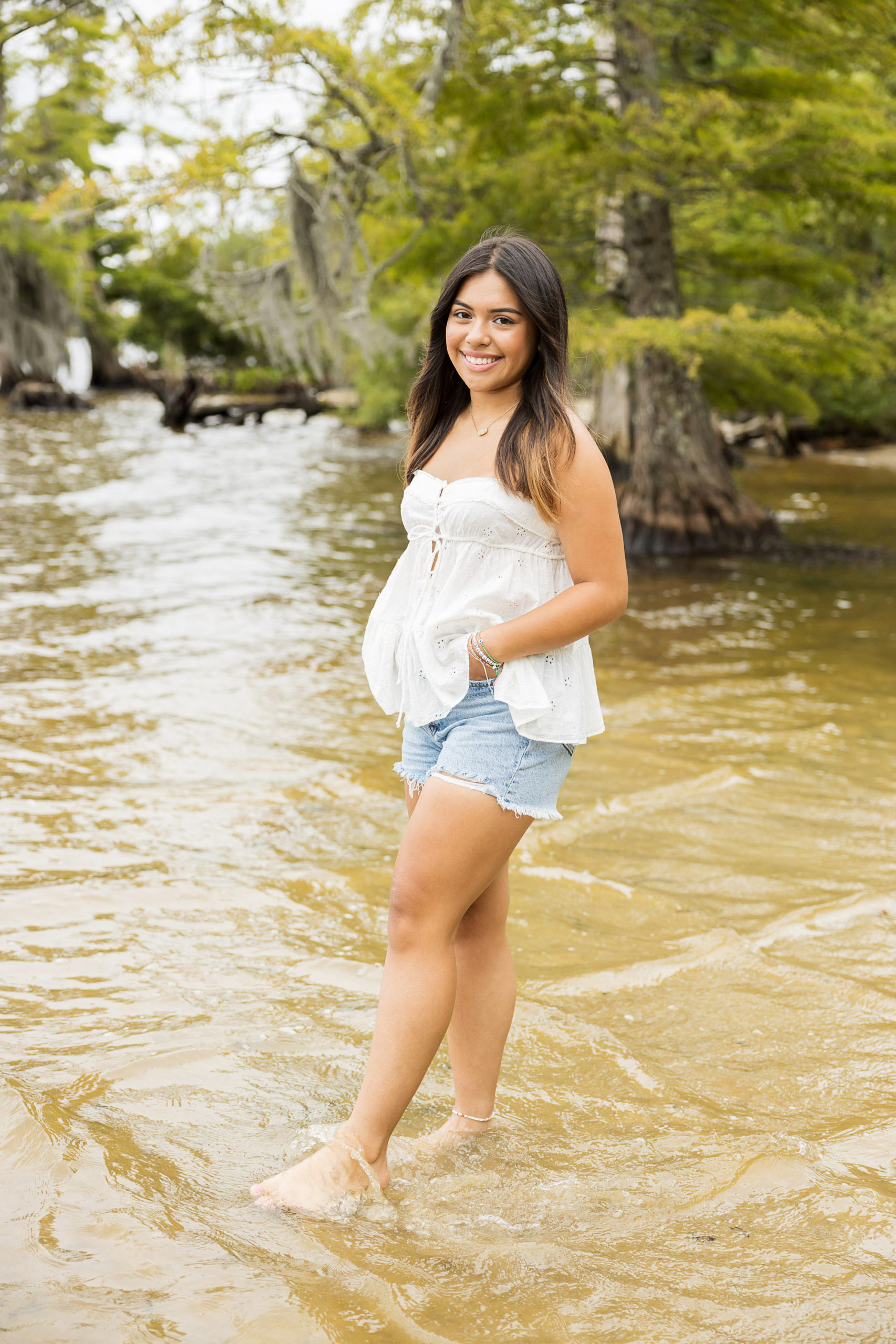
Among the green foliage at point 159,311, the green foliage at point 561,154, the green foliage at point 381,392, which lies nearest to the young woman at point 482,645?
the green foliage at point 561,154

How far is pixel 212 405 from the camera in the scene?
31984mm

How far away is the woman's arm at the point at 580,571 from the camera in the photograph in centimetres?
243

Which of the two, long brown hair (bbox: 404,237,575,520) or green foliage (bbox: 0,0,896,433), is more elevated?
green foliage (bbox: 0,0,896,433)

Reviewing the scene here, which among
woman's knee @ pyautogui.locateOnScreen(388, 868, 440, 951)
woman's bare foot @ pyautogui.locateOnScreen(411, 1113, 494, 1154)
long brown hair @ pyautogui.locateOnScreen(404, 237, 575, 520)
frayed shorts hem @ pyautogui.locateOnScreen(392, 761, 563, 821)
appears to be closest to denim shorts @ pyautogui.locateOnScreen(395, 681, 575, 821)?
frayed shorts hem @ pyautogui.locateOnScreen(392, 761, 563, 821)

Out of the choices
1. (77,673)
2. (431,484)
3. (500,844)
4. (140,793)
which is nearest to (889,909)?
(500,844)

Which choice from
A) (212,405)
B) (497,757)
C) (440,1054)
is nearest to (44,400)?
(212,405)

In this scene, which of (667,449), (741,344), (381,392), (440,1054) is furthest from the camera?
(381,392)

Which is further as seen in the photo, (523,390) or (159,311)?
(159,311)

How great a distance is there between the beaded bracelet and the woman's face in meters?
0.57

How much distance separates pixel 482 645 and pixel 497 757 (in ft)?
0.75

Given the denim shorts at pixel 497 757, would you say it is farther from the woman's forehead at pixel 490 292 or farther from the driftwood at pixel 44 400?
the driftwood at pixel 44 400

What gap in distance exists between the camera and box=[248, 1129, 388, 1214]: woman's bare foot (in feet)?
7.86

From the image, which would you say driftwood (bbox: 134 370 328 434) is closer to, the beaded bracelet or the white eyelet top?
the white eyelet top

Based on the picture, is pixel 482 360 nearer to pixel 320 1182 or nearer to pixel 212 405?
pixel 320 1182
